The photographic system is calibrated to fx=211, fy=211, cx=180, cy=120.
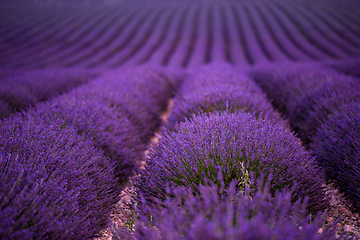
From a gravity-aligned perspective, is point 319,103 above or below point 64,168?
above

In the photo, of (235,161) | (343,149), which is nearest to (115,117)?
(235,161)

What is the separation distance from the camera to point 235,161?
4.79 feet

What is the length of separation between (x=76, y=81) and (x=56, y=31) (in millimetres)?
10402

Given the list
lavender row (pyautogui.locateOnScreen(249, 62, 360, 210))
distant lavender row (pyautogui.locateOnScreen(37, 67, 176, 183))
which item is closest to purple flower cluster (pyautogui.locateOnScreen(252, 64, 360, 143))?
lavender row (pyautogui.locateOnScreen(249, 62, 360, 210))

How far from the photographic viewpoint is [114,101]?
2914mm

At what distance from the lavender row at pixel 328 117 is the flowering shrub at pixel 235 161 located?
0.34 metres

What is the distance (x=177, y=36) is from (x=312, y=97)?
12457 mm

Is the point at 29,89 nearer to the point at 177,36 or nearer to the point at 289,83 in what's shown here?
the point at 289,83

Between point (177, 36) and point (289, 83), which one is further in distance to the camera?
point (177, 36)

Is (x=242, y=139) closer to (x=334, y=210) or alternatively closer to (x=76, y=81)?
(x=334, y=210)

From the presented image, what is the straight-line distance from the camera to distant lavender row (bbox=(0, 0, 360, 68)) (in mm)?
10336

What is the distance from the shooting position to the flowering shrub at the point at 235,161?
4.66 ft

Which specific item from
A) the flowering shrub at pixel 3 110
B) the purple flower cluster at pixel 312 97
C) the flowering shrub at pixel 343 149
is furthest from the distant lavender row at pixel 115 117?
the purple flower cluster at pixel 312 97

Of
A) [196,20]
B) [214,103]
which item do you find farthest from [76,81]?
[196,20]
